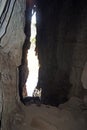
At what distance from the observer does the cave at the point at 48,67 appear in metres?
3.35

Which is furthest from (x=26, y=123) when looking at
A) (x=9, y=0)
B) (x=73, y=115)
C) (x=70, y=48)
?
(x=70, y=48)

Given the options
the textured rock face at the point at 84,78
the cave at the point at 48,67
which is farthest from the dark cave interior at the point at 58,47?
the textured rock face at the point at 84,78

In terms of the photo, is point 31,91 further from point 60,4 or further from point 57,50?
point 60,4

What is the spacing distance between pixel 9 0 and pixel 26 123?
201 centimetres

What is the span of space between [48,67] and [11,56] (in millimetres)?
3343

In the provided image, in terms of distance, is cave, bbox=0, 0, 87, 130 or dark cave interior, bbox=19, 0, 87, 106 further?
dark cave interior, bbox=19, 0, 87, 106

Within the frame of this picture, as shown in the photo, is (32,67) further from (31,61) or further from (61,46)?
(61,46)

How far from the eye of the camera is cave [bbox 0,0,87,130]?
335 centimetres

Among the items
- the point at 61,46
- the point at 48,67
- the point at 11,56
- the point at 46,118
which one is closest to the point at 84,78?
the point at 61,46

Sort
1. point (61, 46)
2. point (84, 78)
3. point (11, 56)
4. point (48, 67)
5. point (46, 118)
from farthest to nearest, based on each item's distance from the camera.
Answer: point (48, 67) → point (61, 46) → point (84, 78) → point (46, 118) → point (11, 56)

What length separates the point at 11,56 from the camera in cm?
340

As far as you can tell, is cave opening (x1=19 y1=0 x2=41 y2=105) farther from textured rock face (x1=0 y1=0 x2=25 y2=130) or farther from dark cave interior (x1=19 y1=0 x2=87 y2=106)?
textured rock face (x1=0 y1=0 x2=25 y2=130)

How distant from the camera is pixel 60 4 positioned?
641 centimetres

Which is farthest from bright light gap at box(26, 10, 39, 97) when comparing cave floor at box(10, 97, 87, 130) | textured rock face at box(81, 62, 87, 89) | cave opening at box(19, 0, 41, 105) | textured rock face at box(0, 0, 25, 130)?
textured rock face at box(0, 0, 25, 130)
